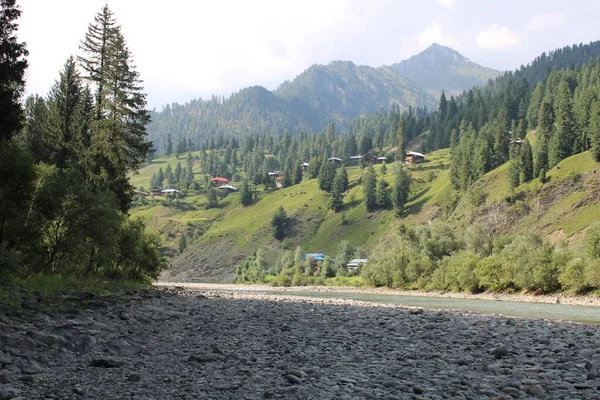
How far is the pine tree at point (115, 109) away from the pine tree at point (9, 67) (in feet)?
51.3

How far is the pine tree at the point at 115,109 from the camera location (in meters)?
43.9

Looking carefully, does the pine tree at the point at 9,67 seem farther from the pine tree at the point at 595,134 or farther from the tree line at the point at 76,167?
the pine tree at the point at 595,134

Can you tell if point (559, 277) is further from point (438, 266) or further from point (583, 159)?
point (583, 159)

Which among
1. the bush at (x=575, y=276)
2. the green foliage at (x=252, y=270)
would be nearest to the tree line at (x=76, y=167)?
the bush at (x=575, y=276)

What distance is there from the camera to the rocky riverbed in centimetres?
1058

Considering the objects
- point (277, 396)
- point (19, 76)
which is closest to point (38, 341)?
point (277, 396)

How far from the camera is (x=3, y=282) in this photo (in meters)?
20.4

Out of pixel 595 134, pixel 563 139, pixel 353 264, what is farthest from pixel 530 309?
pixel 563 139

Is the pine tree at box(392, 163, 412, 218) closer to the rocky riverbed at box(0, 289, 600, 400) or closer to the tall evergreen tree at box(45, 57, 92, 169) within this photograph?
the tall evergreen tree at box(45, 57, 92, 169)

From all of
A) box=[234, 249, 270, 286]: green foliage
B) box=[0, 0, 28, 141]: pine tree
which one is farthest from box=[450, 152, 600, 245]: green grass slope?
box=[0, 0, 28, 141]: pine tree

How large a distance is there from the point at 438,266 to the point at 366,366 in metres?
90.6

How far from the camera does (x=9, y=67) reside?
27.0 m

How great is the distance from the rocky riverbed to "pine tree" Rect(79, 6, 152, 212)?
79.9 ft

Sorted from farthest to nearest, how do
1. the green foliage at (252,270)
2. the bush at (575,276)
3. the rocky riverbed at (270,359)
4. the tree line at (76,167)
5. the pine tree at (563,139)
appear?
the green foliage at (252,270) < the pine tree at (563,139) < the bush at (575,276) < the tree line at (76,167) < the rocky riverbed at (270,359)
